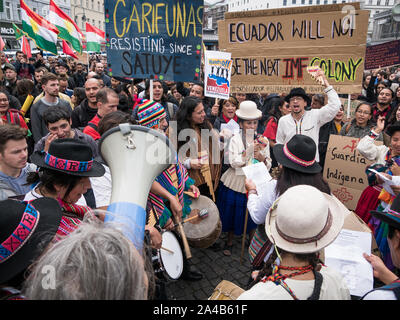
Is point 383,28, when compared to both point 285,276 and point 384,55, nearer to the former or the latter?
point 384,55

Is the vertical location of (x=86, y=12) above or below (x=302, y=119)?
above

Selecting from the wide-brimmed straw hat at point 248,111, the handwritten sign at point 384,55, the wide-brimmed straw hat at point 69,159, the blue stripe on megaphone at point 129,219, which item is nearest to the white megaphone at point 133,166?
the blue stripe on megaphone at point 129,219

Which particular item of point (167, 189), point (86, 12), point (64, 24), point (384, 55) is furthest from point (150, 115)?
point (86, 12)

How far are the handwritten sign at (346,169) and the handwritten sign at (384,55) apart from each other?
5207 mm

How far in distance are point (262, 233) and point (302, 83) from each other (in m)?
3.07

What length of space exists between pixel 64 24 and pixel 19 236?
38.4 ft

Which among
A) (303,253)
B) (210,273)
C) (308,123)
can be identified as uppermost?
(308,123)

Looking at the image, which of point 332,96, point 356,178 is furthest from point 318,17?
point 356,178

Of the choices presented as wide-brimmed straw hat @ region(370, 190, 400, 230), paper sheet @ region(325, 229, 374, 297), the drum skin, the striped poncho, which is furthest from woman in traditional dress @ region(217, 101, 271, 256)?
wide-brimmed straw hat @ region(370, 190, 400, 230)

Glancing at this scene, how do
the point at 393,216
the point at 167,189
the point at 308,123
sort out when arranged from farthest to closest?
the point at 308,123, the point at 167,189, the point at 393,216

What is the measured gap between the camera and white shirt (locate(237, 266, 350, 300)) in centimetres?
137

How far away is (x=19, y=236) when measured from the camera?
1.14 m

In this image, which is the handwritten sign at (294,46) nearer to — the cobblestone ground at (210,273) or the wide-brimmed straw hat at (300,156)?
the wide-brimmed straw hat at (300,156)

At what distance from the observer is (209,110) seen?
20.1 ft
